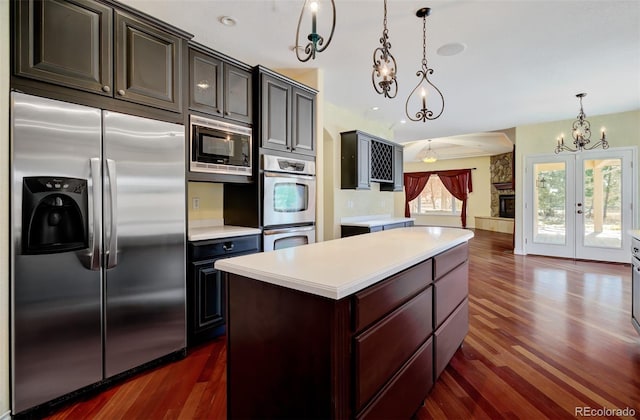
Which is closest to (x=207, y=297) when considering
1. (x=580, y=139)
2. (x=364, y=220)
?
(x=364, y=220)

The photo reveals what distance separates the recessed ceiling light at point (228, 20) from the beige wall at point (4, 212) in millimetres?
1404

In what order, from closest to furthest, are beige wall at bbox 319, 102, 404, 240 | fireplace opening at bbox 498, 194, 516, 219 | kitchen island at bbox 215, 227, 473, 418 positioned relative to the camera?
kitchen island at bbox 215, 227, 473, 418 < beige wall at bbox 319, 102, 404, 240 < fireplace opening at bbox 498, 194, 516, 219

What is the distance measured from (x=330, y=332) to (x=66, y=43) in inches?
84.1

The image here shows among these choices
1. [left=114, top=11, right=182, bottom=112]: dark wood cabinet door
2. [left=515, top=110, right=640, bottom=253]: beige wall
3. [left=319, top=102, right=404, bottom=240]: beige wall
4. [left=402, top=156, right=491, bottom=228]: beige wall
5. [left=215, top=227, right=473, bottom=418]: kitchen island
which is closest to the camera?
[left=215, top=227, right=473, bottom=418]: kitchen island

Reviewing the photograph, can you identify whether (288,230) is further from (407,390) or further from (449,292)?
(407,390)

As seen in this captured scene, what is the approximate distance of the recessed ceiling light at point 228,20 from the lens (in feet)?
8.44

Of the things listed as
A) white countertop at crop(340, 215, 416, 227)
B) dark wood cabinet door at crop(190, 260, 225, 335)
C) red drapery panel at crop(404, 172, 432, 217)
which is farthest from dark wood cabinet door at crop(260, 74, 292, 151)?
red drapery panel at crop(404, 172, 432, 217)

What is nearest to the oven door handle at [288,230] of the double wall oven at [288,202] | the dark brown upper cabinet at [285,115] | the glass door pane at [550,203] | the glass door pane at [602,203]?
the double wall oven at [288,202]

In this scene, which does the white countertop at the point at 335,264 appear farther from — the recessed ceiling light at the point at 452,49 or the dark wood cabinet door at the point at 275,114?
the recessed ceiling light at the point at 452,49

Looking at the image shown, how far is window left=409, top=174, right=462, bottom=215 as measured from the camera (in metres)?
11.8

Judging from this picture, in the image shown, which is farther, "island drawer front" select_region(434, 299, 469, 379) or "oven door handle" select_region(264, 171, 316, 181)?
"oven door handle" select_region(264, 171, 316, 181)

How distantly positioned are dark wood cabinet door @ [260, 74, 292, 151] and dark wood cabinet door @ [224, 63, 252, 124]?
0.14 m

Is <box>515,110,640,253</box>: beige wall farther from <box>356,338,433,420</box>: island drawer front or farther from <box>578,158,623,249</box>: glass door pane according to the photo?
<box>356,338,433,420</box>: island drawer front

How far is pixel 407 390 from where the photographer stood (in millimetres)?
1505
